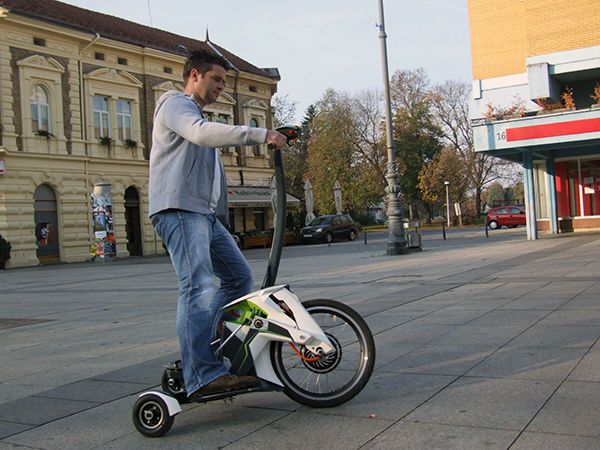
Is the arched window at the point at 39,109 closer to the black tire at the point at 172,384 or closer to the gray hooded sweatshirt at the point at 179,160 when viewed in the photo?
the gray hooded sweatshirt at the point at 179,160

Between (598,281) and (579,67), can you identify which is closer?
(598,281)

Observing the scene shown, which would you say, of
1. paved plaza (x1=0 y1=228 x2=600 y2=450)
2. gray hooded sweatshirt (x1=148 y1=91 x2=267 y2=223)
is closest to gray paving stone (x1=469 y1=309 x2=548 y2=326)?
paved plaza (x1=0 y1=228 x2=600 y2=450)

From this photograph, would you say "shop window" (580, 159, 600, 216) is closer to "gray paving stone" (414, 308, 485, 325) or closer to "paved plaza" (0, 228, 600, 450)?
"paved plaza" (0, 228, 600, 450)

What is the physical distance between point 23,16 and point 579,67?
2199 centimetres

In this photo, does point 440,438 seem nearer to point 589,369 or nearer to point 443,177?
point 589,369

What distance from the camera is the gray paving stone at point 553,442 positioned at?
2.92 m

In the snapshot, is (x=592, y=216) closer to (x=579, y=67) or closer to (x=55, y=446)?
(x=579, y=67)

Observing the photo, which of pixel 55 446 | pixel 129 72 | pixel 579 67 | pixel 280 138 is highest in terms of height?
pixel 129 72

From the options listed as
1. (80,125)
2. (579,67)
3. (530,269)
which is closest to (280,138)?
(530,269)

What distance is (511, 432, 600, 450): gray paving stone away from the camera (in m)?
2.92

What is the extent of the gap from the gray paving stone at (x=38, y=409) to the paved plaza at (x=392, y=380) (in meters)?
0.02

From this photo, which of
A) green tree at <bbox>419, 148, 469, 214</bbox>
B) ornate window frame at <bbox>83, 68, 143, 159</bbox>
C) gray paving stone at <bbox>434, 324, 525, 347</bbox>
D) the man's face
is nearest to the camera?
the man's face

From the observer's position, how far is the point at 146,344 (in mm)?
6293

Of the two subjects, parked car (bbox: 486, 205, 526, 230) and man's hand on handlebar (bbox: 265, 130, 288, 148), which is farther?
parked car (bbox: 486, 205, 526, 230)
